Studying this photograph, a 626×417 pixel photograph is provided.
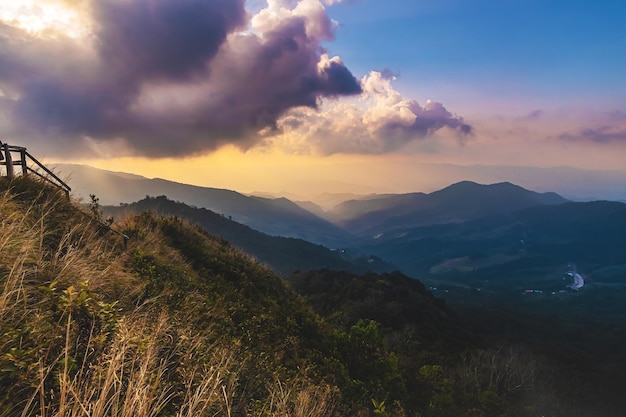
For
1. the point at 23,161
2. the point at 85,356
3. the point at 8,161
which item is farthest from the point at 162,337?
the point at 23,161

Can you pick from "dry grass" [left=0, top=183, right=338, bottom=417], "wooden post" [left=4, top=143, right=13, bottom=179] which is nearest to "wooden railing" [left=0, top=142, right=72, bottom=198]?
"wooden post" [left=4, top=143, right=13, bottom=179]

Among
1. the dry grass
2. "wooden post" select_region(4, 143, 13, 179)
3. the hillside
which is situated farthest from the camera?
"wooden post" select_region(4, 143, 13, 179)

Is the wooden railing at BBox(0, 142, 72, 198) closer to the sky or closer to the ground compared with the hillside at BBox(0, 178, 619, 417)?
closer to the sky

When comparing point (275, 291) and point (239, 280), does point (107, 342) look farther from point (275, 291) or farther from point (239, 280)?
point (275, 291)

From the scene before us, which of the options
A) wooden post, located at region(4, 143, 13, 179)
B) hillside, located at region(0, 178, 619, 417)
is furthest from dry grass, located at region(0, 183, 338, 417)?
wooden post, located at region(4, 143, 13, 179)

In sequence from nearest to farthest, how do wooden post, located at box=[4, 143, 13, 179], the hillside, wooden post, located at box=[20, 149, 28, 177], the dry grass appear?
the dry grass < the hillside < wooden post, located at box=[4, 143, 13, 179] < wooden post, located at box=[20, 149, 28, 177]

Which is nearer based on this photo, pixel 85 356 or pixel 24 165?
pixel 85 356

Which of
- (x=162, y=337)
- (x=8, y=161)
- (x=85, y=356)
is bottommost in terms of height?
(x=162, y=337)

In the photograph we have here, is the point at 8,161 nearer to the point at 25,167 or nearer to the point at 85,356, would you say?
the point at 25,167

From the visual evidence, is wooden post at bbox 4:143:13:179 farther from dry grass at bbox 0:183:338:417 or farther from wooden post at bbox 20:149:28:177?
→ dry grass at bbox 0:183:338:417

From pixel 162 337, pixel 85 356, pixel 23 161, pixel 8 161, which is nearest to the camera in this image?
pixel 85 356

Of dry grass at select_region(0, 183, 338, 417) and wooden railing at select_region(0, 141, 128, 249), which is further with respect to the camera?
wooden railing at select_region(0, 141, 128, 249)

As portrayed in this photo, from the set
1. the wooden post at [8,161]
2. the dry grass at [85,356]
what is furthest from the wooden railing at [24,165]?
the dry grass at [85,356]

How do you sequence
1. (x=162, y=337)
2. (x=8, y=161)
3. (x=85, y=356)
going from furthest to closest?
1. (x=8, y=161)
2. (x=162, y=337)
3. (x=85, y=356)
